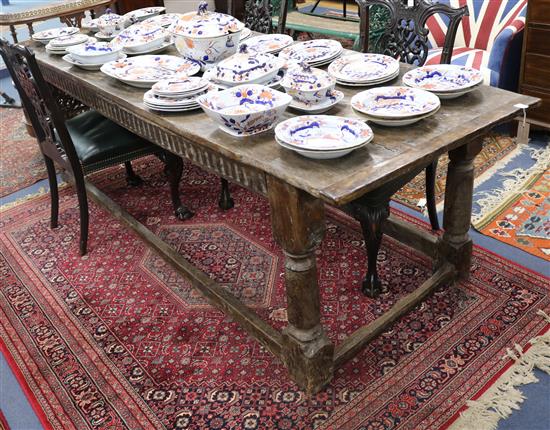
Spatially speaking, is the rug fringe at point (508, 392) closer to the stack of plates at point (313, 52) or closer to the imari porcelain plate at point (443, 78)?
the imari porcelain plate at point (443, 78)

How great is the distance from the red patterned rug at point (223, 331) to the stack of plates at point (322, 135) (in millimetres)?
771

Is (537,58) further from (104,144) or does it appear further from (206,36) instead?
(104,144)

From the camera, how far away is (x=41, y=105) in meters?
2.29

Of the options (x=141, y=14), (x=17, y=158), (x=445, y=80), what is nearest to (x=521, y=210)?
(x=445, y=80)

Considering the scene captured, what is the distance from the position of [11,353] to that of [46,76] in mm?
1343

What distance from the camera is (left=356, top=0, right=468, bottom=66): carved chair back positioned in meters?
2.05

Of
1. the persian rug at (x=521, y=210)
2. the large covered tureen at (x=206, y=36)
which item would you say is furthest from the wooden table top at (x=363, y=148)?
the persian rug at (x=521, y=210)

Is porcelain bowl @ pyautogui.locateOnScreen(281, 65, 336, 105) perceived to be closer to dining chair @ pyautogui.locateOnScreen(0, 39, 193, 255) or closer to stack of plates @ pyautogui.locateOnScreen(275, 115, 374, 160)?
stack of plates @ pyautogui.locateOnScreen(275, 115, 374, 160)

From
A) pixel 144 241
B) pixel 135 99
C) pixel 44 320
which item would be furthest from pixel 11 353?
pixel 135 99

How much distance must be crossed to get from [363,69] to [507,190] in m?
1.18

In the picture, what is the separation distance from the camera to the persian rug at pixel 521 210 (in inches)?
90.7

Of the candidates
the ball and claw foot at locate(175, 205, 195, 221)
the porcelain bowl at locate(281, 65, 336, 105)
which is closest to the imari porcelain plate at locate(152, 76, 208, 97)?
the porcelain bowl at locate(281, 65, 336, 105)

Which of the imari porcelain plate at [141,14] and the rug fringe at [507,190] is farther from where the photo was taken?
the imari porcelain plate at [141,14]

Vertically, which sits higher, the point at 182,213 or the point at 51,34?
the point at 51,34
